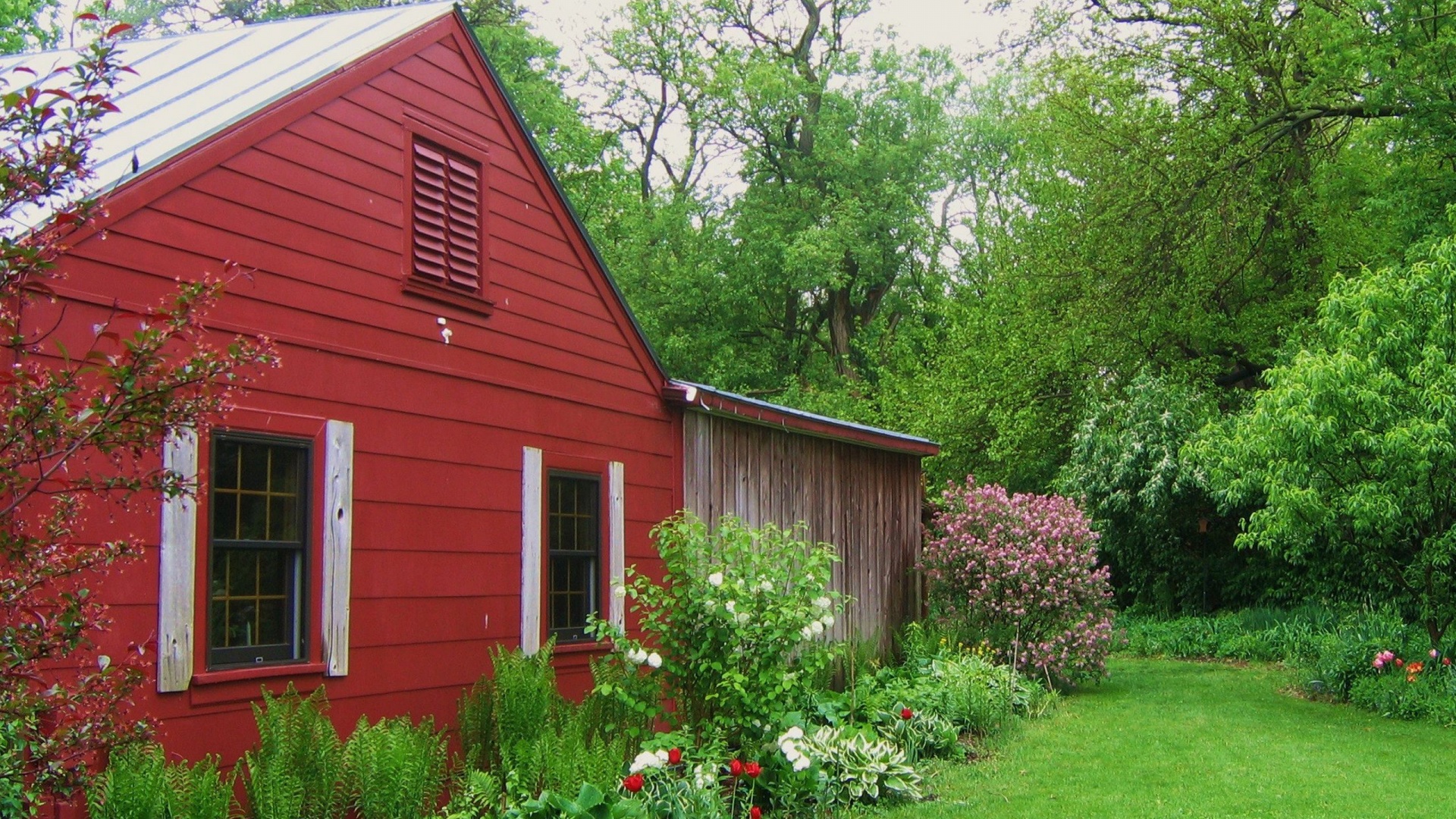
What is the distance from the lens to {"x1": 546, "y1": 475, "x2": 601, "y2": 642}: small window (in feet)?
30.1

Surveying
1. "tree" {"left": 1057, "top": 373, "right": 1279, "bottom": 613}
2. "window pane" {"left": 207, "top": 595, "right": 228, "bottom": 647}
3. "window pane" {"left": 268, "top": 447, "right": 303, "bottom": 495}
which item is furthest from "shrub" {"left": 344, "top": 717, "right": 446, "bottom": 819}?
"tree" {"left": 1057, "top": 373, "right": 1279, "bottom": 613}

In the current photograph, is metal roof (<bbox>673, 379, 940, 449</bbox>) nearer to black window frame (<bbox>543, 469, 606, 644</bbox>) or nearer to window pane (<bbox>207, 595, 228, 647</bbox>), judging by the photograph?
black window frame (<bbox>543, 469, 606, 644</bbox>)

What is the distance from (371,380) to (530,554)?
189cm

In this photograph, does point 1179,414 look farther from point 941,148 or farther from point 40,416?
point 40,416

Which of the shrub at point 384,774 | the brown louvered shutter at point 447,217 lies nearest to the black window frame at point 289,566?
the shrub at point 384,774

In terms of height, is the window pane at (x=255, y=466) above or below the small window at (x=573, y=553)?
above

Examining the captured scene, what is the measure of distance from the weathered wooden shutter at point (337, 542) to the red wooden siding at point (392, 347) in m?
0.09

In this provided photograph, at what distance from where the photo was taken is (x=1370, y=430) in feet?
39.6

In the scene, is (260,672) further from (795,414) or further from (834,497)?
(834,497)

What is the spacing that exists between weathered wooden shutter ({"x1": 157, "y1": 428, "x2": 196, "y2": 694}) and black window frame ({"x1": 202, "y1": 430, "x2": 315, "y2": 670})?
131 millimetres

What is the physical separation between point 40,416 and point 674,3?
31.3 metres

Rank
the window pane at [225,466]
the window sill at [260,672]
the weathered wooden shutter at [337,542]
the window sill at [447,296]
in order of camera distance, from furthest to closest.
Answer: the window sill at [447,296], the weathered wooden shutter at [337,542], the window pane at [225,466], the window sill at [260,672]

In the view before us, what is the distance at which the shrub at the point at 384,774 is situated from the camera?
6.22 m

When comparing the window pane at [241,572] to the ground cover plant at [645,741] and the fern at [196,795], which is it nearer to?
the ground cover plant at [645,741]
